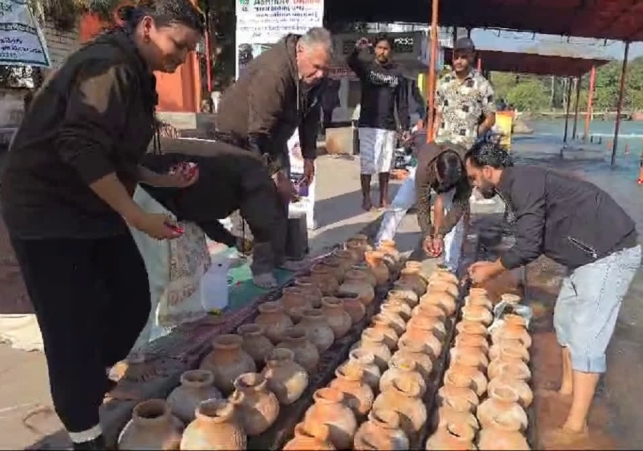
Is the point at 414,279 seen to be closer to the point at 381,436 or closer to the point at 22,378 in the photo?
the point at 381,436

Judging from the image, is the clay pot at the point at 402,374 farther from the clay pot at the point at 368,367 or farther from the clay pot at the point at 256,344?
the clay pot at the point at 256,344

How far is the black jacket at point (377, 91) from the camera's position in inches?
261

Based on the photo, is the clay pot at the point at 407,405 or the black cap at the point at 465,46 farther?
the black cap at the point at 465,46

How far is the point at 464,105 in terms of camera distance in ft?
17.9

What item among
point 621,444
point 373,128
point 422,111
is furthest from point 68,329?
point 422,111

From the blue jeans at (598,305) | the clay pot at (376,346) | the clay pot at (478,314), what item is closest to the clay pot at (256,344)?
the clay pot at (376,346)

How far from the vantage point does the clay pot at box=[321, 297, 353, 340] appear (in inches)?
129

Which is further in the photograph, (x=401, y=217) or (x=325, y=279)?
(x=401, y=217)

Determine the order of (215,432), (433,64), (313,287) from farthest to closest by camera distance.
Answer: (433,64) → (313,287) → (215,432)

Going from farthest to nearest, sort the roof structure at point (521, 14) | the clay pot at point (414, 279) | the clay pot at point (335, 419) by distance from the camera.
Result: the roof structure at point (521, 14) → the clay pot at point (414, 279) → the clay pot at point (335, 419)

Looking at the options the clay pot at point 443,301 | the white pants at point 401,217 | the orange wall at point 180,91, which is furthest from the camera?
the orange wall at point 180,91

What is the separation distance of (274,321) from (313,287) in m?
0.57

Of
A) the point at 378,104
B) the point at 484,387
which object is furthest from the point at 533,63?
the point at 484,387

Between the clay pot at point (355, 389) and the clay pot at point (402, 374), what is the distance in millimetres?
81
